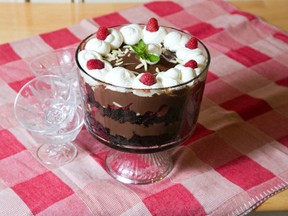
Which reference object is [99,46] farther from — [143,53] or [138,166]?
[138,166]

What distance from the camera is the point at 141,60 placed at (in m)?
0.96

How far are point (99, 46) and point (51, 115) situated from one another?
19cm

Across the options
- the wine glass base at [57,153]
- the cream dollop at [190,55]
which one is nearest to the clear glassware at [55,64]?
the wine glass base at [57,153]

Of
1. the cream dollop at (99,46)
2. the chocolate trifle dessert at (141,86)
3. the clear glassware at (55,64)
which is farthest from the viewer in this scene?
the clear glassware at (55,64)

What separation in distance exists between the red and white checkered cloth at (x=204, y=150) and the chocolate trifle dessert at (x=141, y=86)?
3.6 inches

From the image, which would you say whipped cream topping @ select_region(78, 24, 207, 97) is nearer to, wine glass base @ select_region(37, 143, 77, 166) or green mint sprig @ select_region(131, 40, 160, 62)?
green mint sprig @ select_region(131, 40, 160, 62)

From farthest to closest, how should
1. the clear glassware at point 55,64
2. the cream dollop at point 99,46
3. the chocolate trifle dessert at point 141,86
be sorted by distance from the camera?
the clear glassware at point 55,64, the cream dollop at point 99,46, the chocolate trifle dessert at point 141,86

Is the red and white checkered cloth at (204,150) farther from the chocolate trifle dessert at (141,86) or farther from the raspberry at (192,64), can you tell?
the raspberry at (192,64)

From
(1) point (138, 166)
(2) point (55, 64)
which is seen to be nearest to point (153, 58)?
(1) point (138, 166)

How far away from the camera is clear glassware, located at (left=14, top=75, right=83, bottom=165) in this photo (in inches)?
40.8

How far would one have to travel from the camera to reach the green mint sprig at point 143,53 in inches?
37.9

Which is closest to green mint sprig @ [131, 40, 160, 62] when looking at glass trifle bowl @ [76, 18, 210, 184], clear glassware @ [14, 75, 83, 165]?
glass trifle bowl @ [76, 18, 210, 184]

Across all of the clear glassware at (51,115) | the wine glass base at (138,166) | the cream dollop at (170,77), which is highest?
the cream dollop at (170,77)

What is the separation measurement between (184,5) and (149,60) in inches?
25.6
